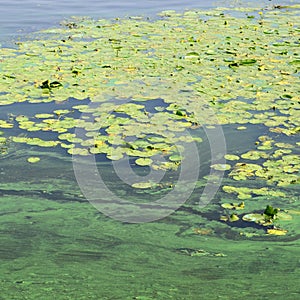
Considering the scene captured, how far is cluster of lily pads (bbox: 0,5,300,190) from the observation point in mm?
3432

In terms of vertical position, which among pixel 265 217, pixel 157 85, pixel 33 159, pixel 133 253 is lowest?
pixel 133 253

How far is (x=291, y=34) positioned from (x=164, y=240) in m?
4.32

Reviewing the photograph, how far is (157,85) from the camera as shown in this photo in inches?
177

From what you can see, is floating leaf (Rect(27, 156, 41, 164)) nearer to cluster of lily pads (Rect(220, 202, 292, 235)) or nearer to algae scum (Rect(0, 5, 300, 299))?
algae scum (Rect(0, 5, 300, 299))

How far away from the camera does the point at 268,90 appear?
14.3ft

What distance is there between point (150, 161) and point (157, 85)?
1409 mm

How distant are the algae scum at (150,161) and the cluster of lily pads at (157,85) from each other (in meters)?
0.01

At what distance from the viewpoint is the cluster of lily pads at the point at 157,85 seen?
3432 millimetres

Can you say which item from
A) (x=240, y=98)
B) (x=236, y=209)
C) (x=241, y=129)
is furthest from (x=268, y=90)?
(x=236, y=209)

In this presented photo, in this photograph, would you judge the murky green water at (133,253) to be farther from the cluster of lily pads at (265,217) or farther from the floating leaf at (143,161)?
the floating leaf at (143,161)

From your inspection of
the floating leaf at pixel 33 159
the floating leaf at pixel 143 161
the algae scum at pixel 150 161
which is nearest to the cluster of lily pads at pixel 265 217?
the algae scum at pixel 150 161

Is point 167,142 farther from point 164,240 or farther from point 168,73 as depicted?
point 168,73

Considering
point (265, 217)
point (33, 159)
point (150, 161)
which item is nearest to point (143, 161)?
point (150, 161)

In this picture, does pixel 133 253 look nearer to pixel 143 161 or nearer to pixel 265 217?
pixel 265 217
